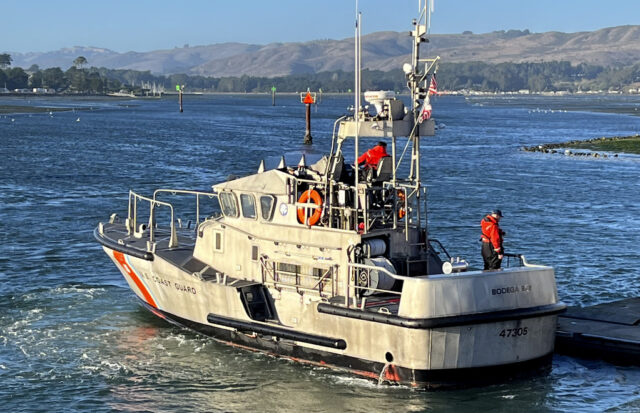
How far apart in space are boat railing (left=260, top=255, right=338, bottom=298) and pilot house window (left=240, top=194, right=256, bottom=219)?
1.03m

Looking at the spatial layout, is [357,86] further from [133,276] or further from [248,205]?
[133,276]

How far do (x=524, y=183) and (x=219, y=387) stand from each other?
113 ft

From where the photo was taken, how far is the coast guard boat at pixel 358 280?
52.7ft

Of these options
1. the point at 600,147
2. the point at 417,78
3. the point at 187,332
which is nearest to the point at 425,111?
the point at 417,78

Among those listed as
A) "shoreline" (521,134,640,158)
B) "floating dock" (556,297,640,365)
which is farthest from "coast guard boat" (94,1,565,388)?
"shoreline" (521,134,640,158)

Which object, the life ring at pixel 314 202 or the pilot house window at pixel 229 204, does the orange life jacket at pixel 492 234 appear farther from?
the pilot house window at pixel 229 204

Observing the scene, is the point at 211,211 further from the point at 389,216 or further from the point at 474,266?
the point at 389,216

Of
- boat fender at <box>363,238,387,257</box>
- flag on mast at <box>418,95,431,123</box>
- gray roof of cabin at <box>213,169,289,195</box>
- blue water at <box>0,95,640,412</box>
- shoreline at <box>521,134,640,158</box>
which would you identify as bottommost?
blue water at <box>0,95,640,412</box>

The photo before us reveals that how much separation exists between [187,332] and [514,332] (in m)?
7.44

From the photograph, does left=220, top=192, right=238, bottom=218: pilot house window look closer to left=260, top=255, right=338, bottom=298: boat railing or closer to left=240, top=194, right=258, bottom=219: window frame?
left=240, top=194, right=258, bottom=219: window frame

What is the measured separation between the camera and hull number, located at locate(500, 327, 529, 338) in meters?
16.3

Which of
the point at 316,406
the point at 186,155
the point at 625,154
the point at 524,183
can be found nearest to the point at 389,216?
the point at 316,406

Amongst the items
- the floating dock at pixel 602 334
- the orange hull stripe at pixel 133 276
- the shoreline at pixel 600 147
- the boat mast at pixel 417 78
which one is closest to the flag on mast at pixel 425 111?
the boat mast at pixel 417 78

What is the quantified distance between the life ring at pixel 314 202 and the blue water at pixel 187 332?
45.3 inches
